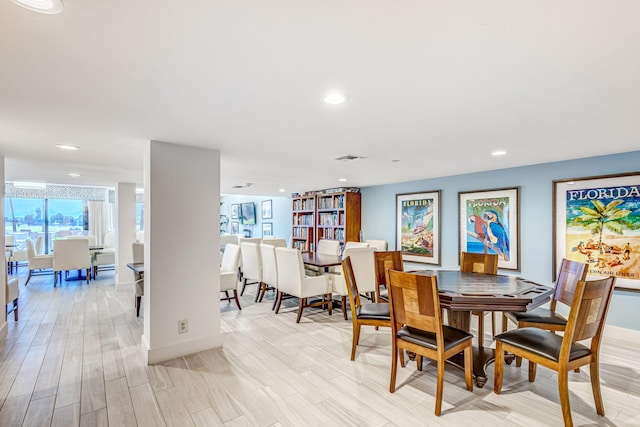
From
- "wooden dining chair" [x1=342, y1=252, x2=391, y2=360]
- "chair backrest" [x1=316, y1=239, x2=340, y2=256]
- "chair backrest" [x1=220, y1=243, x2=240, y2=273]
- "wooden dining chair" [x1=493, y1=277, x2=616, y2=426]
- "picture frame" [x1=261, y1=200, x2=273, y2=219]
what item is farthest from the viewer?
"picture frame" [x1=261, y1=200, x2=273, y2=219]

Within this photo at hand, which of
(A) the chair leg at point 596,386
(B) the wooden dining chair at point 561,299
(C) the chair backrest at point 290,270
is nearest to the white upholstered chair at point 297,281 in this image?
(C) the chair backrest at point 290,270

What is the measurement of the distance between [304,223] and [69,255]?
5.03 meters

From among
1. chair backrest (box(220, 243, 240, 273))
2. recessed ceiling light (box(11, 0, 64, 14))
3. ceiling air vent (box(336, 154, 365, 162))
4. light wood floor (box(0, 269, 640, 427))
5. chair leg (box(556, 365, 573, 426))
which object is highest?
recessed ceiling light (box(11, 0, 64, 14))

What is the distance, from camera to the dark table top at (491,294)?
2250 mm

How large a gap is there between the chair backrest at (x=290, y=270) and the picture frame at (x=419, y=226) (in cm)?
253

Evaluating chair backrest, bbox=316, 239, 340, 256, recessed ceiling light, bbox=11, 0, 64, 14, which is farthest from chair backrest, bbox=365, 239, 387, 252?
recessed ceiling light, bbox=11, 0, 64, 14

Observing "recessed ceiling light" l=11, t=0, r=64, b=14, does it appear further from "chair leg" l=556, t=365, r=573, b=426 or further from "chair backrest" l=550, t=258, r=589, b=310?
"chair backrest" l=550, t=258, r=589, b=310

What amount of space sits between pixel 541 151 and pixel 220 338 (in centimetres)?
397

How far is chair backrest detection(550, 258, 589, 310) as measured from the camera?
2.62 metres

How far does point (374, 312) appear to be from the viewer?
114 inches

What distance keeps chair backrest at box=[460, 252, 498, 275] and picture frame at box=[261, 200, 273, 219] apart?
22.2 feet

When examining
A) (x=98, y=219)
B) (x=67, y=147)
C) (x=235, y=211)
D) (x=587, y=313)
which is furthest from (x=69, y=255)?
(x=587, y=313)

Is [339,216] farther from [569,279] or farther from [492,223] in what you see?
[569,279]

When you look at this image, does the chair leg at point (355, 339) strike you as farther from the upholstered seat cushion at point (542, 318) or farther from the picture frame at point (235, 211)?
the picture frame at point (235, 211)
